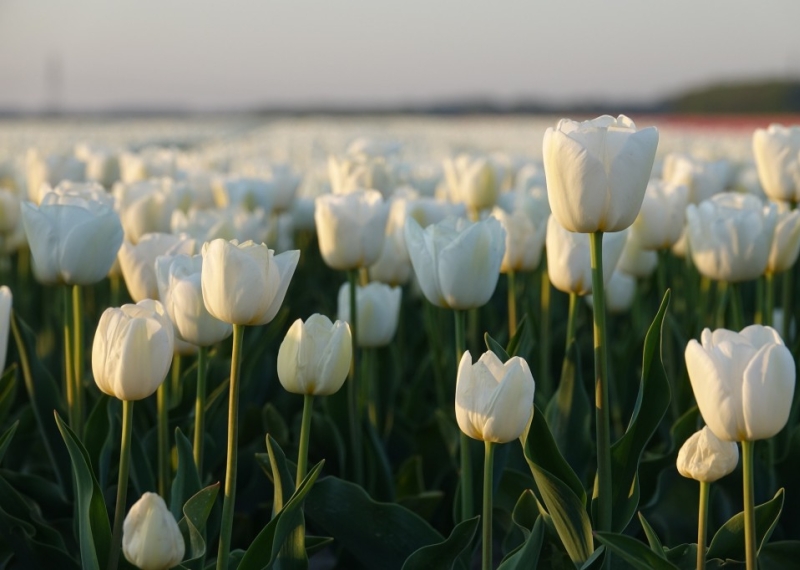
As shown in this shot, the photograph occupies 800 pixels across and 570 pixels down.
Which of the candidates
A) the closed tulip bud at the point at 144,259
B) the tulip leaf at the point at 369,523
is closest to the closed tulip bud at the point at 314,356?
the tulip leaf at the point at 369,523

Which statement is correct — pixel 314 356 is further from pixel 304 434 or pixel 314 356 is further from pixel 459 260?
pixel 459 260

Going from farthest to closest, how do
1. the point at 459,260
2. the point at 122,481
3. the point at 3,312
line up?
the point at 459,260
the point at 3,312
the point at 122,481

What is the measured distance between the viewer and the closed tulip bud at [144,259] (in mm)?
1929

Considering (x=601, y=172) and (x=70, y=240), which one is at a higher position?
(x=601, y=172)

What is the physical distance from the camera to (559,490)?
1.38m

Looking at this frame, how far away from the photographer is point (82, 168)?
3.50m

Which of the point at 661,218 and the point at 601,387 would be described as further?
the point at 661,218

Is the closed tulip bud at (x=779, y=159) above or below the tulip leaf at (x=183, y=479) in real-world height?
above

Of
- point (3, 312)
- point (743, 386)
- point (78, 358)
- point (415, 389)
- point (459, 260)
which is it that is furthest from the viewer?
point (415, 389)

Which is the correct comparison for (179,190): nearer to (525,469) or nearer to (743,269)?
(525,469)

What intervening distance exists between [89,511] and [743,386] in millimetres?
922

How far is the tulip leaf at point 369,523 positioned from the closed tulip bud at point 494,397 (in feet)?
1.20

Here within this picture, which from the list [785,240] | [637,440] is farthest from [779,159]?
[637,440]

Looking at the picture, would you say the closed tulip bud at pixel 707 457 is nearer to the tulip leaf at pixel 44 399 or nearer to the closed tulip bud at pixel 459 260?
the closed tulip bud at pixel 459 260
